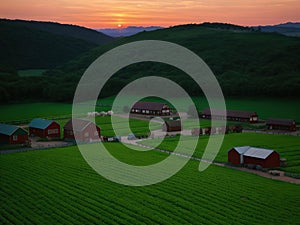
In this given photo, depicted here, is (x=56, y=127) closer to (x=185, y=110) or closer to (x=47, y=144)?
(x=47, y=144)

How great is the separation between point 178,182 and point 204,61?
340ft

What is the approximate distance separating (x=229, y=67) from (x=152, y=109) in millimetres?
57482

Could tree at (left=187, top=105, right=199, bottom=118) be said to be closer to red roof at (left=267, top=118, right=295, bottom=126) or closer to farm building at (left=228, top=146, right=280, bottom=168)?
red roof at (left=267, top=118, right=295, bottom=126)

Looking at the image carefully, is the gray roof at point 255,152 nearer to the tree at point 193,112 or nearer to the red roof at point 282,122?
the red roof at point 282,122

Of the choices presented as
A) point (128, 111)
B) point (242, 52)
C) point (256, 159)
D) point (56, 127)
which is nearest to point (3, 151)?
point (56, 127)

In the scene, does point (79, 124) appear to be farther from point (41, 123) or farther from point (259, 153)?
point (259, 153)

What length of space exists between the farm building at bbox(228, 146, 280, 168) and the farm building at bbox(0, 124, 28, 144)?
70.6 ft

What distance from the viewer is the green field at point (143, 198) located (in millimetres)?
20547

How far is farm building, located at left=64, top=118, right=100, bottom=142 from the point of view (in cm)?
4616

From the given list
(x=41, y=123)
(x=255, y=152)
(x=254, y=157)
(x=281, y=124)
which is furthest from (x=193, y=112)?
(x=254, y=157)

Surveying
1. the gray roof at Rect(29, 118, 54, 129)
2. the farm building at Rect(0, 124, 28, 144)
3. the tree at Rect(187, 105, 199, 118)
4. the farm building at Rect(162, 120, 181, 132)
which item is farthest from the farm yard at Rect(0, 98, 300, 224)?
the tree at Rect(187, 105, 199, 118)

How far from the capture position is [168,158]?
117 ft

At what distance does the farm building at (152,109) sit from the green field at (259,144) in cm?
1980

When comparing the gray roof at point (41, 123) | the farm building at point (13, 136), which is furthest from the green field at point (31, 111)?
the farm building at point (13, 136)
